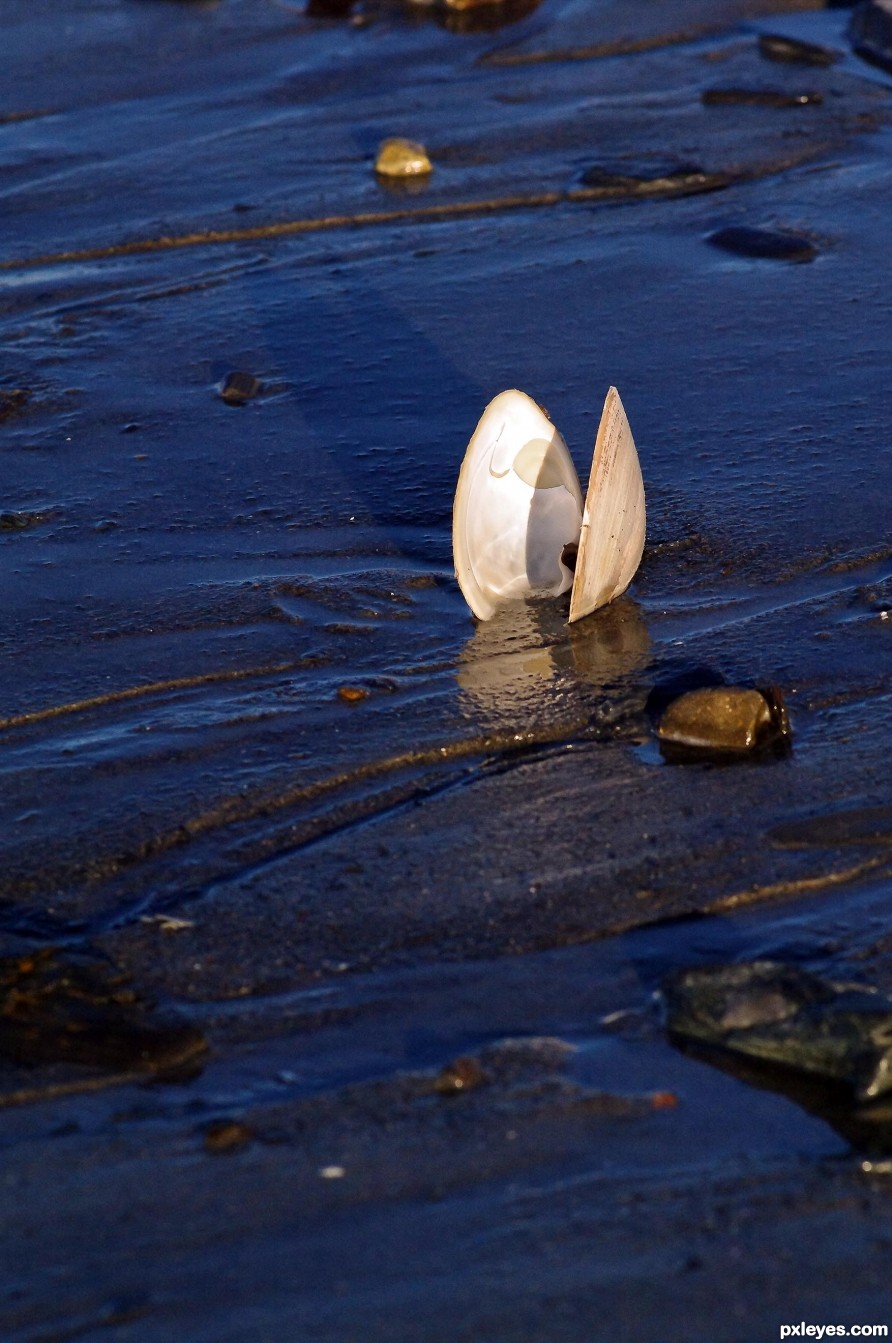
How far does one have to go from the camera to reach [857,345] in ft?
21.9

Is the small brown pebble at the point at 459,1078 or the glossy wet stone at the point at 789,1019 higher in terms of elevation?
the glossy wet stone at the point at 789,1019

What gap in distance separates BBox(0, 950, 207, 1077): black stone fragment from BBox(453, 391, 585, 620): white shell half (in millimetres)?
1916

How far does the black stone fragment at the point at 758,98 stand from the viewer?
9.70m

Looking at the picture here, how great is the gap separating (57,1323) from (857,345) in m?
5.33

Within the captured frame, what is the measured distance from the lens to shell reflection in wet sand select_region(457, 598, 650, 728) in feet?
14.7

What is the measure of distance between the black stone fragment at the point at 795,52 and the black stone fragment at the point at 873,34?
0.24 m

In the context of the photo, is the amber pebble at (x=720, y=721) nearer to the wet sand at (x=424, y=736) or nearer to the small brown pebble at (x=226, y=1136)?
the wet sand at (x=424, y=736)

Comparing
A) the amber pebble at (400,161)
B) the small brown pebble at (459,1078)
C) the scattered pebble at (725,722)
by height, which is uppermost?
the amber pebble at (400,161)

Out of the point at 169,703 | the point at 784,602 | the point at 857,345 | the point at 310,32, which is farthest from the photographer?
the point at 310,32

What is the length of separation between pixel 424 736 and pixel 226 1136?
1519 millimetres

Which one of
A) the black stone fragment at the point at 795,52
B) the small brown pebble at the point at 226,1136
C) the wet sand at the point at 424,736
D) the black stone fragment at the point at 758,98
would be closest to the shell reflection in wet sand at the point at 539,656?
the wet sand at the point at 424,736

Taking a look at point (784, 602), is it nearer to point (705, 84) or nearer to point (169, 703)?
point (169, 703)

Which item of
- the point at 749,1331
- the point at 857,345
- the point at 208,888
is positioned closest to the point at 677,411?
the point at 857,345

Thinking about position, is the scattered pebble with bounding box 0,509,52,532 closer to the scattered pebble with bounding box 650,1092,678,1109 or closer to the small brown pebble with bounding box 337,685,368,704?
the small brown pebble with bounding box 337,685,368,704
